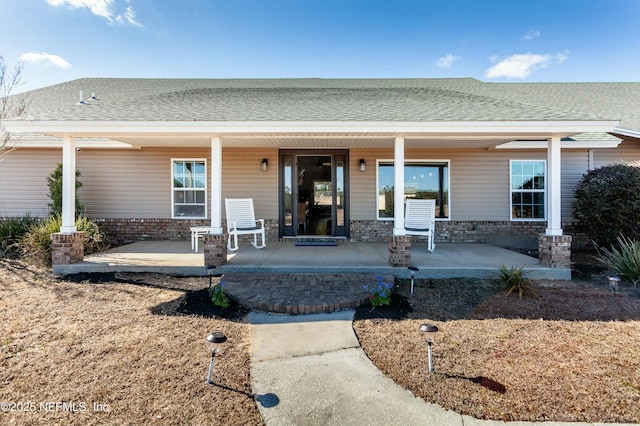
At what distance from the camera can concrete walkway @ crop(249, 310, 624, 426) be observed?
213 centimetres

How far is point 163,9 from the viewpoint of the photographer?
10.3 meters

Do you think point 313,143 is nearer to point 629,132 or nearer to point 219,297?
point 219,297

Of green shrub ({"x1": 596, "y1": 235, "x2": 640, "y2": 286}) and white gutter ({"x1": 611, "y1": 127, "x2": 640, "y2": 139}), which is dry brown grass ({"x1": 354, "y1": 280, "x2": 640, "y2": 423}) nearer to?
green shrub ({"x1": 596, "y1": 235, "x2": 640, "y2": 286})

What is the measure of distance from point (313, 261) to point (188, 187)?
486cm

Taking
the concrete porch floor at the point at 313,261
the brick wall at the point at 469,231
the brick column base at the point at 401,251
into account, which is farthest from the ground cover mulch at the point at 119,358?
the brick wall at the point at 469,231

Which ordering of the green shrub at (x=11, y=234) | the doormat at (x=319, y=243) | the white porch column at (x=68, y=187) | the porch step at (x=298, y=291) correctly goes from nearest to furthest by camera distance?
the porch step at (x=298, y=291)
the white porch column at (x=68, y=187)
the green shrub at (x=11, y=234)
the doormat at (x=319, y=243)

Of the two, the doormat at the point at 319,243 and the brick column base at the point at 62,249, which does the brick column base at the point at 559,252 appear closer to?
the doormat at the point at 319,243

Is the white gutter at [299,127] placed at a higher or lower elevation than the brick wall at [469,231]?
higher

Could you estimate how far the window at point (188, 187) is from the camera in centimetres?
887

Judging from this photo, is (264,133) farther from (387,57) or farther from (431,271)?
(387,57)

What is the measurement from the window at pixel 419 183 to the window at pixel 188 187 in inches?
197

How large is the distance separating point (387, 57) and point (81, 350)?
14497mm

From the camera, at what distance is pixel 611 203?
22.4 feet

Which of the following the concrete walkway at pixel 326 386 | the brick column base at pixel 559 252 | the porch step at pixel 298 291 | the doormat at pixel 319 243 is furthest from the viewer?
the doormat at pixel 319 243
